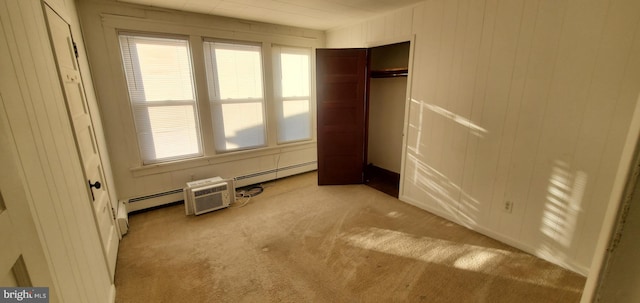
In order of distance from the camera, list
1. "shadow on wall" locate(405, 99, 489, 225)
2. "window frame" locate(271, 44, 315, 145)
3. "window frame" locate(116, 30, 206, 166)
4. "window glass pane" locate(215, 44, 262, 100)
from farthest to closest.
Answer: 1. "window frame" locate(271, 44, 315, 145)
2. "window glass pane" locate(215, 44, 262, 100)
3. "window frame" locate(116, 30, 206, 166)
4. "shadow on wall" locate(405, 99, 489, 225)

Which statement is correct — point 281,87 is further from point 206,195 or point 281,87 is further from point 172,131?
point 206,195

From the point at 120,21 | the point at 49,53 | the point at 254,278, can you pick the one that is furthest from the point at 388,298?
the point at 120,21

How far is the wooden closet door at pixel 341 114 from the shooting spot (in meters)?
3.69

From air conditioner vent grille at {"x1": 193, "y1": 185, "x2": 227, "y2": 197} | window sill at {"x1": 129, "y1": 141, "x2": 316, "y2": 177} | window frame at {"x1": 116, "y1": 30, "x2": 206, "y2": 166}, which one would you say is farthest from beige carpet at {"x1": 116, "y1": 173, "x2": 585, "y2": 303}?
window frame at {"x1": 116, "y1": 30, "x2": 206, "y2": 166}

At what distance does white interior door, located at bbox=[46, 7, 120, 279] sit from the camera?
169 cm

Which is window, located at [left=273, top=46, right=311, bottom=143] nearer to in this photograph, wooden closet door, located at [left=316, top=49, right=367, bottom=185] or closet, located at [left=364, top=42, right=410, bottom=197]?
wooden closet door, located at [left=316, top=49, right=367, bottom=185]

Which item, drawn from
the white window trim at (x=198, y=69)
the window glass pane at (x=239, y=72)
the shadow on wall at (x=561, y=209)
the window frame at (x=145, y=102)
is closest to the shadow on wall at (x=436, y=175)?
the shadow on wall at (x=561, y=209)

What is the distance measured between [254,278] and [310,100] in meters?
3.08

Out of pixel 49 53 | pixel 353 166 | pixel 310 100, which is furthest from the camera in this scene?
pixel 310 100

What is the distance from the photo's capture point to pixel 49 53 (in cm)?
150

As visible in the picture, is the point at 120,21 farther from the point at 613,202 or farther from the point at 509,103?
the point at 509,103

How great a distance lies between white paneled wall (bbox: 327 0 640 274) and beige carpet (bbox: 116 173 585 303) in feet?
1.08

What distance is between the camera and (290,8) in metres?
3.03

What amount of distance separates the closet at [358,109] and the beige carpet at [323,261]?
93 cm
